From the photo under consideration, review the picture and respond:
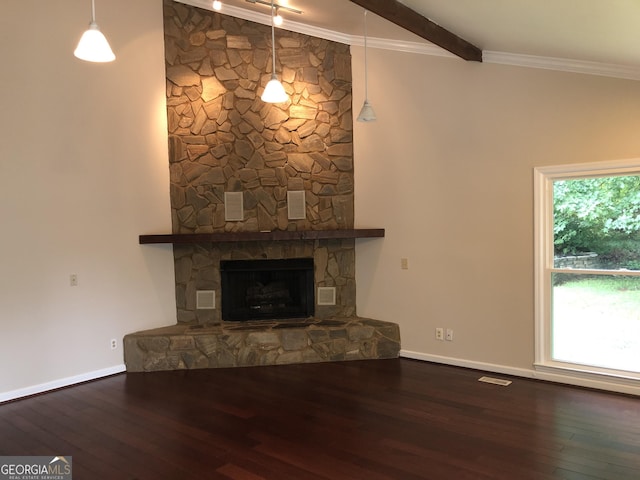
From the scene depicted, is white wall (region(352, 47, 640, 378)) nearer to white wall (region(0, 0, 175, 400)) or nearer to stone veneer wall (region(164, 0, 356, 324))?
stone veneer wall (region(164, 0, 356, 324))

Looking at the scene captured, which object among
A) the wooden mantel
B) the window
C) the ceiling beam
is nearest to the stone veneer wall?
the wooden mantel

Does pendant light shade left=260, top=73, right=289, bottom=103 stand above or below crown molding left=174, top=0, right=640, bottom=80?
below

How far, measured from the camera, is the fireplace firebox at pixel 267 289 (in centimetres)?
529

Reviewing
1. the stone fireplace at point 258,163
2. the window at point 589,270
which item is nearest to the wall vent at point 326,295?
the stone fireplace at point 258,163

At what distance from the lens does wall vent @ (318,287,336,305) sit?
540 centimetres

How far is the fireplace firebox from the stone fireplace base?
273mm

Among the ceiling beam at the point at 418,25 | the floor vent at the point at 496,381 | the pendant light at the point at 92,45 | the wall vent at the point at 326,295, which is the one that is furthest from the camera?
the wall vent at the point at 326,295

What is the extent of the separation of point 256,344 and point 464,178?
268cm

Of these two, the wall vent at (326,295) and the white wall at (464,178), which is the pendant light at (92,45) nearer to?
the white wall at (464,178)

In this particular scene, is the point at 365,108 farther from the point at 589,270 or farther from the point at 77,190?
the point at 77,190

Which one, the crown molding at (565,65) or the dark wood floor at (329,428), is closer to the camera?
the dark wood floor at (329,428)

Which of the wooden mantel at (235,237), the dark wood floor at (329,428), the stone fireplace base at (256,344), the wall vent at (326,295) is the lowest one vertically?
the dark wood floor at (329,428)

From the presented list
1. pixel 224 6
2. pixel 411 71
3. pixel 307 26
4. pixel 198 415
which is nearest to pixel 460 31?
pixel 411 71

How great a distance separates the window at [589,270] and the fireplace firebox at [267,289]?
8.03 feet
